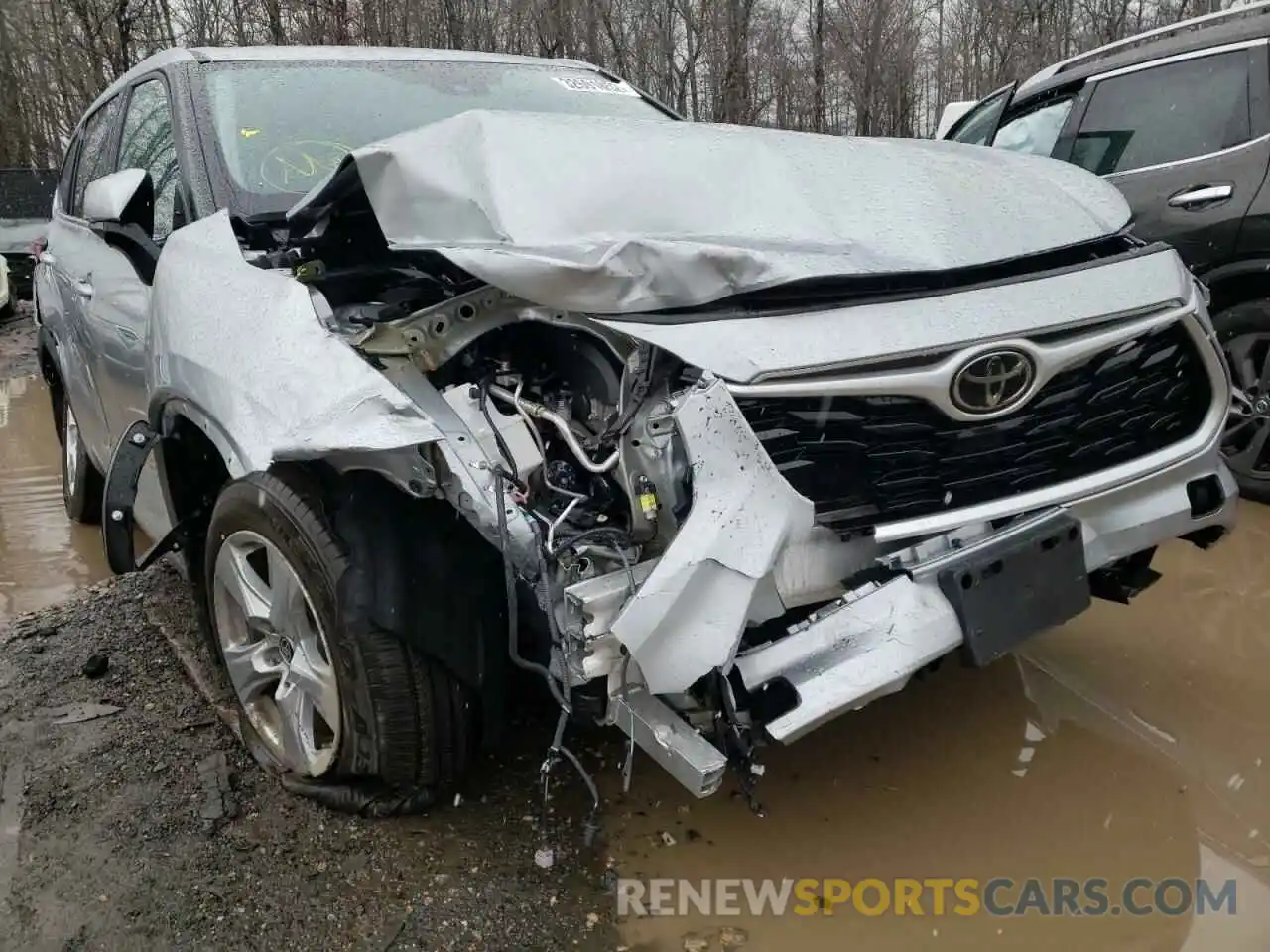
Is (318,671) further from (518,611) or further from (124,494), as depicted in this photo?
(124,494)

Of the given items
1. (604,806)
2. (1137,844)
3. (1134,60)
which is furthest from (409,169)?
(1134,60)

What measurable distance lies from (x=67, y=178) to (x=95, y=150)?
62 cm

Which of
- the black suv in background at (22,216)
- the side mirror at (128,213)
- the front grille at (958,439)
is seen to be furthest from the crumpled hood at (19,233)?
the front grille at (958,439)

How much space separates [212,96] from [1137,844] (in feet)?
10.4

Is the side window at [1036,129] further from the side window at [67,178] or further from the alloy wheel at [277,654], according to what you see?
the side window at [67,178]

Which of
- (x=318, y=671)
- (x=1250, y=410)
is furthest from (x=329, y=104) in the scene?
(x=1250, y=410)

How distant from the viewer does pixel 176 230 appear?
9.09ft

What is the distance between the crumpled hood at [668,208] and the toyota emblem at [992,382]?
23 centimetres

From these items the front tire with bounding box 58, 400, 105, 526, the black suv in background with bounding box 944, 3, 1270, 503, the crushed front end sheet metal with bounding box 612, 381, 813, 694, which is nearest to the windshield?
the crushed front end sheet metal with bounding box 612, 381, 813, 694

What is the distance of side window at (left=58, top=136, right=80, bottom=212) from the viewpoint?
4531 mm

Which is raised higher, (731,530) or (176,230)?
(176,230)

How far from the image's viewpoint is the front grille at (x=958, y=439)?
1934 mm

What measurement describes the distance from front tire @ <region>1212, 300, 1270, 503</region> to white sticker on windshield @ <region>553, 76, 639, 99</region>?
2.51m

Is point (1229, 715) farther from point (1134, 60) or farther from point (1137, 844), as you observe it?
point (1134, 60)
